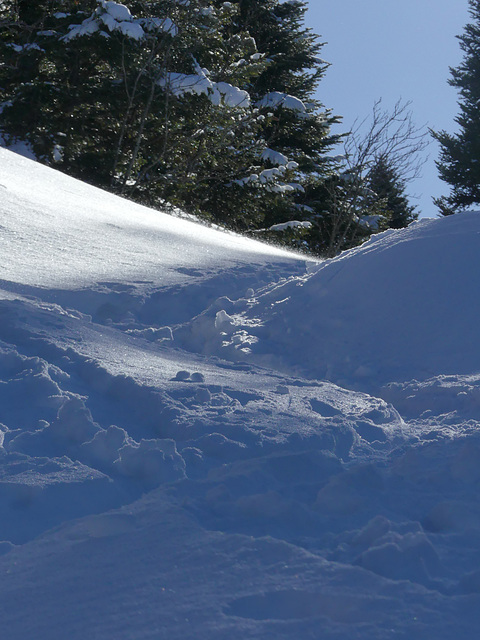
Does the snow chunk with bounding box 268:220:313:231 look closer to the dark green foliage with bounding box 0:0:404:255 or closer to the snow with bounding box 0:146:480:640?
the dark green foliage with bounding box 0:0:404:255

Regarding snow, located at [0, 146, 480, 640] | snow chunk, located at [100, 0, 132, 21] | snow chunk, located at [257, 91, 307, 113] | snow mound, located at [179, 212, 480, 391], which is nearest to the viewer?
snow, located at [0, 146, 480, 640]

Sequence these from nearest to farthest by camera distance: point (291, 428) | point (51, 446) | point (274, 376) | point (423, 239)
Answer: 1. point (51, 446)
2. point (291, 428)
3. point (274, 376)
4. point (423, 239)

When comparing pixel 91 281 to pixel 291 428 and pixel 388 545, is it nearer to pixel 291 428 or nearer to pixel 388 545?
pixel 291 428

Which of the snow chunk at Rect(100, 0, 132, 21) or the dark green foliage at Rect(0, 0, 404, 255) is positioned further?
the dark green foliage at Rect(0, 0, 404, 255)

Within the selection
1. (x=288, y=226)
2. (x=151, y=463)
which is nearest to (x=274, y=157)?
(x=288, y=226)

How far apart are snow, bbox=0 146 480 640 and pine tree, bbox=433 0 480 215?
17529mm

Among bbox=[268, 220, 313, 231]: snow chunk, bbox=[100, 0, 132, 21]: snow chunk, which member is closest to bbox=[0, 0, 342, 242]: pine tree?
bbox=[100, 0, 132, 21]: snow chunk

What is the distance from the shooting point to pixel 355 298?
3906 millimetres

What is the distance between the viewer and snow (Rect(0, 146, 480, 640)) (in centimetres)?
145

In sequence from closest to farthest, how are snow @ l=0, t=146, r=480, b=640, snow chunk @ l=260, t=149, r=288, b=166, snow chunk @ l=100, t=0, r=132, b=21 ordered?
snow @ l=0, t=146, r=480, b=640
snow chunk @ l=100, t=0, r=132, b=21
snow chunk @ l=260, t=149, r=288, b=166

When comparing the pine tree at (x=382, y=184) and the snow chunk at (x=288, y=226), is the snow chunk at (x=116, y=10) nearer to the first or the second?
the snow chunk at (x=288, y=226)

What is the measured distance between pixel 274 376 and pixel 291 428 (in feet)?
2.56

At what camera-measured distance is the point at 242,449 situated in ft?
7.05

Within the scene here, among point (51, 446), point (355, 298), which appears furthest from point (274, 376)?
point (51, 446)
